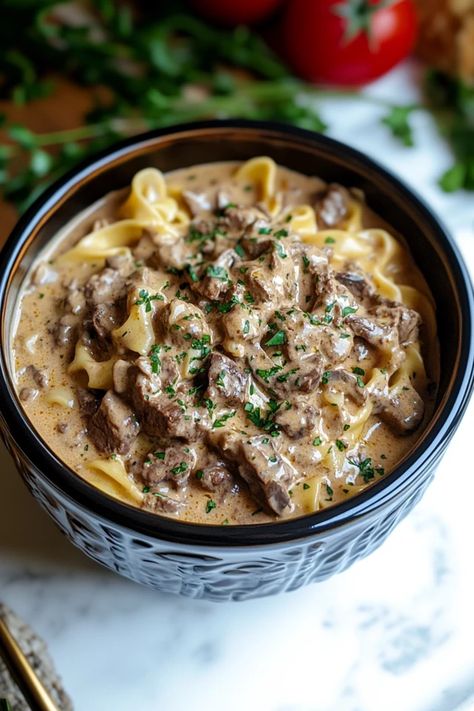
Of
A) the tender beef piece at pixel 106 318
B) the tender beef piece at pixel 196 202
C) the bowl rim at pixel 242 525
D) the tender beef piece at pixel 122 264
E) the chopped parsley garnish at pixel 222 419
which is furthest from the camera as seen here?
the tender beef piece at pixel 196 202

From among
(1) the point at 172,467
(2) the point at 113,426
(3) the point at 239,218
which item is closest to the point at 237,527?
(1) the point at 172,467

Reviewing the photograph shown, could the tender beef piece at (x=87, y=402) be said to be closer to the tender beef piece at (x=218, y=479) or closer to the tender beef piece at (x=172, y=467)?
the tender beef piece at (x=172, y=467)

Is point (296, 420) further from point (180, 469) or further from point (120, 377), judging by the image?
point (120, 377)

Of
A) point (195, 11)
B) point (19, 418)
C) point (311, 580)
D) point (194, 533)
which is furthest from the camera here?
point (195, 11)

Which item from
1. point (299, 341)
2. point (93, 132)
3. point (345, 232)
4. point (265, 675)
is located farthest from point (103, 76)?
point (265, 675)

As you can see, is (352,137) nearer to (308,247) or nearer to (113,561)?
(308,247)

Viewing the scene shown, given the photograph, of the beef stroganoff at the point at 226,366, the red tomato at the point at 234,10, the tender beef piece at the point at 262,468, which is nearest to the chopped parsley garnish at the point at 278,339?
the beef stroganoff at the point at 226,366

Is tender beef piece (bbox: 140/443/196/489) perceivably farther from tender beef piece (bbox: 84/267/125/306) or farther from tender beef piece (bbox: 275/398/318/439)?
tender beef piece (bbox: 84/267/125/306)
